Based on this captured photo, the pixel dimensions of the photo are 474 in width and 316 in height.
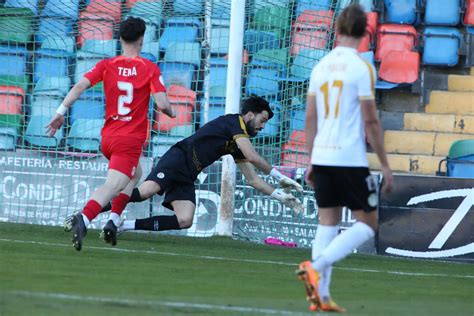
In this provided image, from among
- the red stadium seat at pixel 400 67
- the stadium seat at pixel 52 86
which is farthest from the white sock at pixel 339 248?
the red stadium seat at pixel 400 67

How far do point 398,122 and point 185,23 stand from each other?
11.6 feet

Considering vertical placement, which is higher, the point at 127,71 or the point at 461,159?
the point at 127,71

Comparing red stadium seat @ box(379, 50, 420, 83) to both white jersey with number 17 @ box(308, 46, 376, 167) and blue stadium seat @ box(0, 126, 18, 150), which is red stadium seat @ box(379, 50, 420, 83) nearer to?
blue stadium seat @ box(0, 126, 18, 150)

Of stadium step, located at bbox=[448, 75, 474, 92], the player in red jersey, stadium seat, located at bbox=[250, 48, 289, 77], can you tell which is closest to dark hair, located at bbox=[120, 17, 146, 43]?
the player in red jersey

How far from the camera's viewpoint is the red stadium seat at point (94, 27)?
598 inches

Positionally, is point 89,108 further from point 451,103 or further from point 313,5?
point 451,103

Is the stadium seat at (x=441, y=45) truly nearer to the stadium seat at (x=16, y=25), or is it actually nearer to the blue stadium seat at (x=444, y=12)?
the blue stadium seat at (x=444, y=12)

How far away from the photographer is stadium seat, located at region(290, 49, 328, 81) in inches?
559

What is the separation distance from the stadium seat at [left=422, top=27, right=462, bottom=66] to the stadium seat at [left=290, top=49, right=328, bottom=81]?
9.16 feet

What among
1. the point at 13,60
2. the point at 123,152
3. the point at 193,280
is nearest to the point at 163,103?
the point at 123,152

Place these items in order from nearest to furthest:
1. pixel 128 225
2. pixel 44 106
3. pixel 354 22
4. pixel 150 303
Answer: pixel 150 303 → pixel 354 22 → pixel 128 225 → pixel 44 106

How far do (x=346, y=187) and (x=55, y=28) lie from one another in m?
9.32

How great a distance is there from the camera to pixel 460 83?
16.6 meters

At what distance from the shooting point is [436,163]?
15367mm
